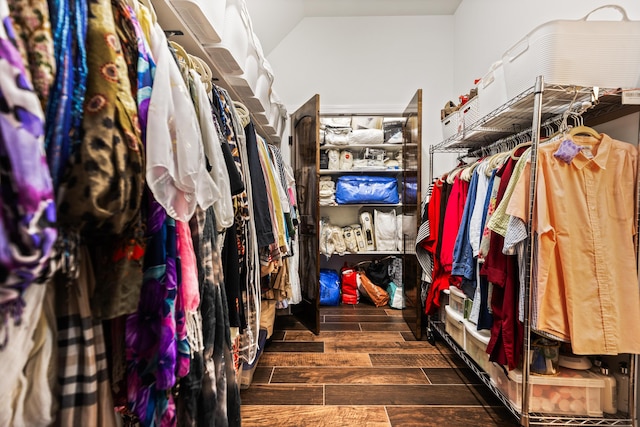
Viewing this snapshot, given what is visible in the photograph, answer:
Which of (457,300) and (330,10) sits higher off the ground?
(330,10)

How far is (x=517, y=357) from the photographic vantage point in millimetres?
1241

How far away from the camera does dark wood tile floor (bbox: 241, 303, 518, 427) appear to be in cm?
141

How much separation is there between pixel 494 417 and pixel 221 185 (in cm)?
166

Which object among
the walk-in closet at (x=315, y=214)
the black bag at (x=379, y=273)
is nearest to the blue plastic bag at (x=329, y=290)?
the walk-in closet at (x=315, y=214)

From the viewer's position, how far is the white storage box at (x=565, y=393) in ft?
3.97

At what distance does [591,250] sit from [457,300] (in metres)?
0.81

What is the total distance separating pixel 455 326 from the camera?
5.98 feet

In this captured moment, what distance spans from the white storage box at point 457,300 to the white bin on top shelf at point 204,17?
177 centimetres

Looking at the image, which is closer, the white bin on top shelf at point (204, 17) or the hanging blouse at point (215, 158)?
the hanging blouse at point (215, 158)

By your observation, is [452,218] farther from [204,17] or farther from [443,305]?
[204,17]

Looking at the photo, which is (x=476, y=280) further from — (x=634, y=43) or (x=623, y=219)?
(x=634, y=43)

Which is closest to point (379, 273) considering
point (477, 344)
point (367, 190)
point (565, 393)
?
point (367, 190)

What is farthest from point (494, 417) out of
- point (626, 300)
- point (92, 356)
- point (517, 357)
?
point (92, 356)

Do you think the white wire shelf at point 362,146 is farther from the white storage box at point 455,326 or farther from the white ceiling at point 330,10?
the white storage box at point 455,326
